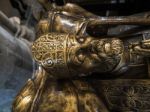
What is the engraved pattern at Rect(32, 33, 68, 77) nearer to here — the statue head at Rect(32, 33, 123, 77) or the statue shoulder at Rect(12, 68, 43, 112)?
the statue head at Rect(32, 33, 123, 77)

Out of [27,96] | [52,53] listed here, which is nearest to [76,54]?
[52,53]

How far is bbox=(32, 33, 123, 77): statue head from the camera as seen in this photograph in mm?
658

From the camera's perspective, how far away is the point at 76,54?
670 mm

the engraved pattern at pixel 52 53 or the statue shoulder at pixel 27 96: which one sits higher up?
the engraved pattern at pixel 52 53

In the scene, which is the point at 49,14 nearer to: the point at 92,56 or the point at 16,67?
the point at 92,56

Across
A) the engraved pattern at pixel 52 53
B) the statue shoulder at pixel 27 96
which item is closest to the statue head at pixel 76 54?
the engraved pattern at pixel 52 53

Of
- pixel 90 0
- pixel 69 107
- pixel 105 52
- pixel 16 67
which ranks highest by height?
pixel 90 0

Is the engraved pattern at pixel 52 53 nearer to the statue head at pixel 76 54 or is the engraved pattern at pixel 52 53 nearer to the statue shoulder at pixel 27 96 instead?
the statue head at pixel 76 54

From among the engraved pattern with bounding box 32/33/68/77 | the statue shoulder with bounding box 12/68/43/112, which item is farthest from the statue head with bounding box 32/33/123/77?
the statue shoulder with bounding box 12/68/43/112

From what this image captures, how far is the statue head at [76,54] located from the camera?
66cm

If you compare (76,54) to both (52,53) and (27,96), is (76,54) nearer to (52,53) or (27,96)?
(52,53)

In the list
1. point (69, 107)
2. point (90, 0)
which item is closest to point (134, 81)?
point (69, 107)

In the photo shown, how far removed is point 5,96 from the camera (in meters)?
1.44

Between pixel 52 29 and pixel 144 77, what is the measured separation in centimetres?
25
